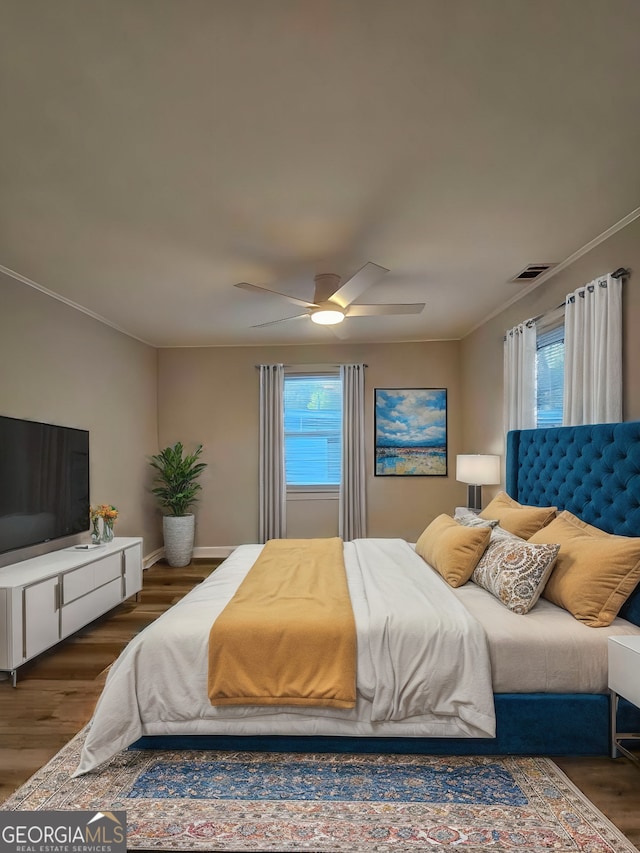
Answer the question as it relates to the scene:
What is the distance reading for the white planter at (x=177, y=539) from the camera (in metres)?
5.75

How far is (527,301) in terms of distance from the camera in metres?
4.11

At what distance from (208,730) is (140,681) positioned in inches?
14.0

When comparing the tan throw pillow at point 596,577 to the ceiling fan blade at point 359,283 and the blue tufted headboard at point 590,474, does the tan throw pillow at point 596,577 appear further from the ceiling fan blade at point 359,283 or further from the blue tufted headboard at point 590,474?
the ceiling fan blade at point 359,283

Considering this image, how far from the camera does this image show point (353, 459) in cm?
600

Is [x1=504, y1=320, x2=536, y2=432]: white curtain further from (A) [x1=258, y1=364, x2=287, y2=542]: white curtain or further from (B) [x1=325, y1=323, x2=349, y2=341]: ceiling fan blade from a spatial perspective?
(A) [x1=258, y1=364, x2=287, y2=542]: white curtain

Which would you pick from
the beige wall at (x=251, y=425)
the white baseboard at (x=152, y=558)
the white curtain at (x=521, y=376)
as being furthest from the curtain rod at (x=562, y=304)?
the white baseboard at (x=152, y=558)

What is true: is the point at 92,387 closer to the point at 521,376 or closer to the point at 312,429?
the point at 312,429

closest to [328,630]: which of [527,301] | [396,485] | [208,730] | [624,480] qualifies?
[208,730]

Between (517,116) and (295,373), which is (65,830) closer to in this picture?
(517,116)

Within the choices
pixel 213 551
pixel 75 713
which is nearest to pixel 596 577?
pixel 75 713

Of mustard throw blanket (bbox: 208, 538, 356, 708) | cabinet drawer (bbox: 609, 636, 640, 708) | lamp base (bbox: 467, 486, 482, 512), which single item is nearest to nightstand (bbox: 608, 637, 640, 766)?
cabinet drawer (bbox: 609, 636, 640, 708)

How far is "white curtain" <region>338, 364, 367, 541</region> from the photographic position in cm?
598

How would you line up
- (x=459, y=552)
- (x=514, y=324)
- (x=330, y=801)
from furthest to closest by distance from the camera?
(x=514, y=324)
(x=459, y=552)
(x=330, y=801)

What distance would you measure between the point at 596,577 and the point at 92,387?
4271 millimetres
